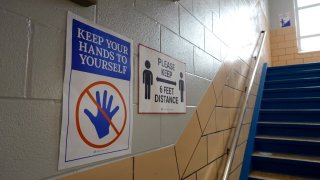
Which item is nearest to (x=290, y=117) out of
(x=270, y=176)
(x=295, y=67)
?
(x=270, y=176)

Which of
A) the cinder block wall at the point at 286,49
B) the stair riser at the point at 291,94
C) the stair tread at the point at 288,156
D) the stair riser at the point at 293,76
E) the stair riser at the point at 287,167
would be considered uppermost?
the cinder block wall at the point at 286,49

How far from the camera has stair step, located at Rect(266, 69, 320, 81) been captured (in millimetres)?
3145

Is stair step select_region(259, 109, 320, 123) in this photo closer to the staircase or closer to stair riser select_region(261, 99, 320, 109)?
the staircase

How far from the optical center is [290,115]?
248cm

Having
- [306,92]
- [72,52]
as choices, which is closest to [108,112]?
[72,52]

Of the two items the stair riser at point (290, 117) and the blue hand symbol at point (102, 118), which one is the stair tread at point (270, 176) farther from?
the blue hand symbol at point (102, 118)

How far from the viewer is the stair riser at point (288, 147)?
201 cm

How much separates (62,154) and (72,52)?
27 centimetres

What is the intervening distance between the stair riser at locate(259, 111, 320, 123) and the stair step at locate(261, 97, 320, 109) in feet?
0.72

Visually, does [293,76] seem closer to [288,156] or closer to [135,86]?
[288,156]

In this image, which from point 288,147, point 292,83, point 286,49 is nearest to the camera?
point 288,147

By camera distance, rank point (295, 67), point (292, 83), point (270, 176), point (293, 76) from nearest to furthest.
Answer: point (270, 176), point (292, 83), point (293, 76), point (295, 67)

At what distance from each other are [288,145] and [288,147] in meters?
0.02

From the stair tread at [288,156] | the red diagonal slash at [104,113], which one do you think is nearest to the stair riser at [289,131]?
the stair tread at [288,156]
